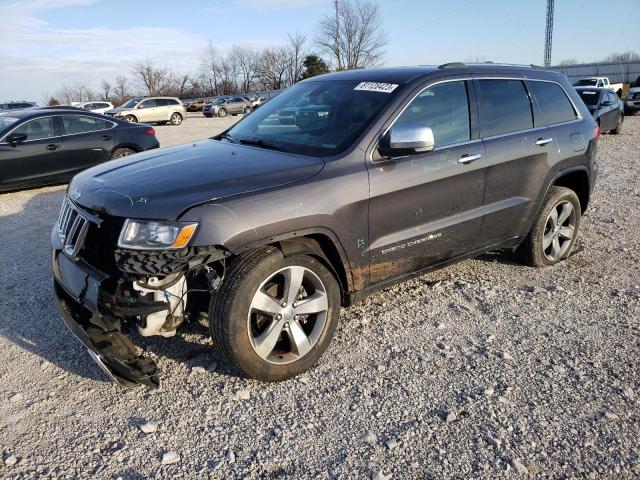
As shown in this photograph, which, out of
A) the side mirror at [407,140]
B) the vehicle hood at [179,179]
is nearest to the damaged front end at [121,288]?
the vehicle hood at [179,179]

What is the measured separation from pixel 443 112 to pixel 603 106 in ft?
45.9

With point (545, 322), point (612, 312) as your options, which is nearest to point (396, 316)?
point (545, 322)

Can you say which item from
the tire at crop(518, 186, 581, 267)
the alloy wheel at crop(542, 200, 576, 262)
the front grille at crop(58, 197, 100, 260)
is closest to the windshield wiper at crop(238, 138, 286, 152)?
the front grille at crop(58, 197, 100, 260)

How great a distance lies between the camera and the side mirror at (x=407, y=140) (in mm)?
3236

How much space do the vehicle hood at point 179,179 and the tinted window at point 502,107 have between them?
1.63 meters

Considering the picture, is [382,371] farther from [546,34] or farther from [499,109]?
[546,34]

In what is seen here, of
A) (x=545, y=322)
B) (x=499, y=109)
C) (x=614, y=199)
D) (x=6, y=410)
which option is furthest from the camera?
(x=614, y=199)

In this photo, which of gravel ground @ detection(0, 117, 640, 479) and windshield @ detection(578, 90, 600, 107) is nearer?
gravel ground @ detection(0, 117, 640, 479)

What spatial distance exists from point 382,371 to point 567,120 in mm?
3077

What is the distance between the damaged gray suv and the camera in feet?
9.11

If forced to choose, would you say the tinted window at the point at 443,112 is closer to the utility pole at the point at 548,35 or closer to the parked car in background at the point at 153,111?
the parked car in background at the point at 153,111

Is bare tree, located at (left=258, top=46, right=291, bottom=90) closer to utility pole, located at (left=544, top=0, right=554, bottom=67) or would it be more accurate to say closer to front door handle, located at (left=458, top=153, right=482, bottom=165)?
utility pole, located at (left=544, top=0, right=554, bottom=67)

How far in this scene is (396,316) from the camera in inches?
155

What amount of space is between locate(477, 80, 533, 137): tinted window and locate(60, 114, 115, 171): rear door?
7556mm
